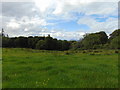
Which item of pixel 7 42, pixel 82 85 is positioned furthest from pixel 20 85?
pixel 7 42

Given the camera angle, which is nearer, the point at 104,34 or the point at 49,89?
the point at 49,89

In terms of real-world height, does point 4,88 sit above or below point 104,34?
below

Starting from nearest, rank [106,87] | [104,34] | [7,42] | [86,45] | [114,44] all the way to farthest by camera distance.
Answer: [106,87], [114,44], [7,42], [86,45], [104,34]

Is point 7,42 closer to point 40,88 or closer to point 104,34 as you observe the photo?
point 104,34

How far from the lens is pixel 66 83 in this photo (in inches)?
287

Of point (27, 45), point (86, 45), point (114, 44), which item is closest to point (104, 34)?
point (86, 45)

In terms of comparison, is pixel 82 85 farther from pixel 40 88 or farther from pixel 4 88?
pixel 4 88

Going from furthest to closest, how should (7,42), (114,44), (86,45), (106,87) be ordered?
(86,45)
(7,42)
(114,44)
(106,87)

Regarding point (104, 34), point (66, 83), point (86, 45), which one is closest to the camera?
point (66, 83)

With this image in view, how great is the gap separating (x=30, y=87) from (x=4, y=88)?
124 centimetres

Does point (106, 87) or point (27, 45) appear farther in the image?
point (27, 45)

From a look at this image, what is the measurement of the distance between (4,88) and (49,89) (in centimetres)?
218

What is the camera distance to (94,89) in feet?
21.6

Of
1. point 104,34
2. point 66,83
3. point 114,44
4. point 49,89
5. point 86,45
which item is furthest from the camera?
point 104,34
